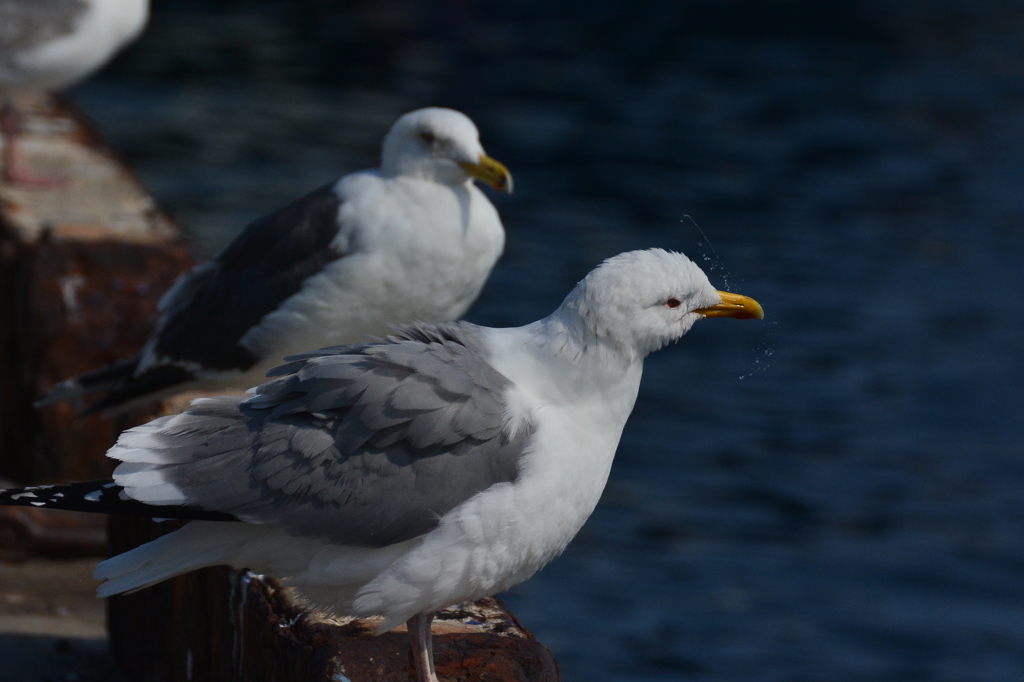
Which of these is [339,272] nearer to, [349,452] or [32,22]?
[349,452]

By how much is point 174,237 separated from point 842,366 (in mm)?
5587

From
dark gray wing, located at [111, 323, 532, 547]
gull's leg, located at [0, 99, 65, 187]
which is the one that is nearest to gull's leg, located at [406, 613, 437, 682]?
dark gray wing, located at [111, 323, 532, 547]

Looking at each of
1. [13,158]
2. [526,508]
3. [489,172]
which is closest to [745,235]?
[13,158]

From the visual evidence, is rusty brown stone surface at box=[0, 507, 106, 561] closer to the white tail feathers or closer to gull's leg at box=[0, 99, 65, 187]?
the white tail feathers

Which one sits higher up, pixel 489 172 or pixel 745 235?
pixel 489 172

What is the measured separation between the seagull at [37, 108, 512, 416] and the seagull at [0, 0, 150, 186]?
3418mm

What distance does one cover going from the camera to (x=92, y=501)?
3039mm

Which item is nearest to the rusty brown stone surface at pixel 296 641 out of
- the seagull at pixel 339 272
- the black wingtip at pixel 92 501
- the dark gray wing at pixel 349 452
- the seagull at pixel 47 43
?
the dark gray wing at pixel 349 452

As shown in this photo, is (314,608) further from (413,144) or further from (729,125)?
(729,125)

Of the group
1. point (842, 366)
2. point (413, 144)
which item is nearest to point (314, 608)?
point (413, 144)

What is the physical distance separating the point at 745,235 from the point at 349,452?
898 centimetres

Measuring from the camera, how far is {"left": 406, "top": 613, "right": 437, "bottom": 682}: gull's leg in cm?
323

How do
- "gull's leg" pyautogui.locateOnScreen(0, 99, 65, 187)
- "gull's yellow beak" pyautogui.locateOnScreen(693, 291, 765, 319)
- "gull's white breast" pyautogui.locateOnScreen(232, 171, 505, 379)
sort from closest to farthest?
"gull's yellow beak" pyautogui.locateOnScreen(693, 291, 765, 319)
"gull's white breast" pyautogui.locateOnScreen(232, 171, 505, 379)
"gull's leg" pyautogui.locateOnScreen(0, 99, 65, 187)

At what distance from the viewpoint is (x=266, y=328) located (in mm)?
4574
